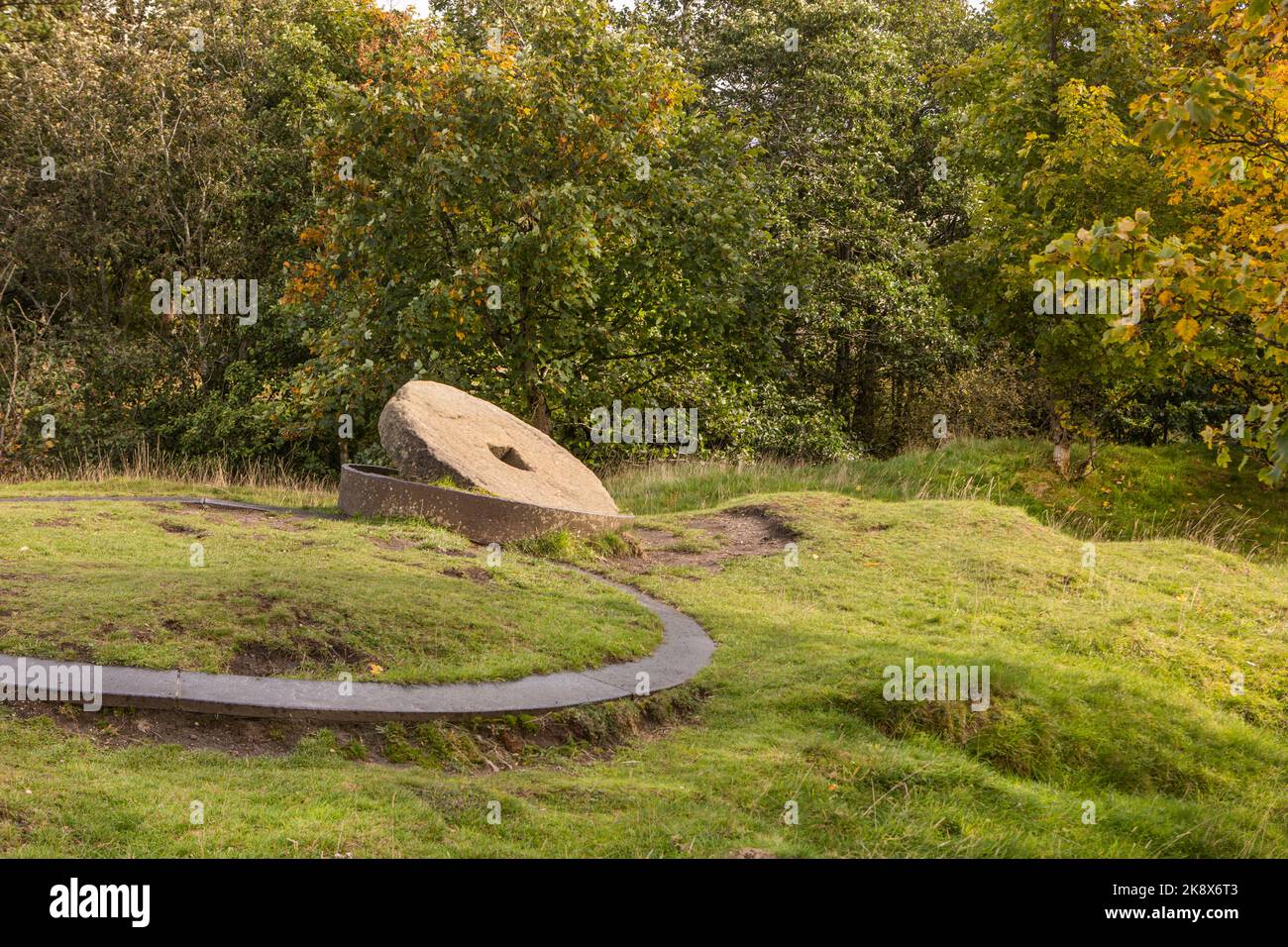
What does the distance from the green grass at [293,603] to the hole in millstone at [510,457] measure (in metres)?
2.55

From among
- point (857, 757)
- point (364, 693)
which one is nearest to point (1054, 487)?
point (857, 757)

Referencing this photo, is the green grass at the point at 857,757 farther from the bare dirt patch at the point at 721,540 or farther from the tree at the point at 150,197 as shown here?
the tree at the point at 150,197

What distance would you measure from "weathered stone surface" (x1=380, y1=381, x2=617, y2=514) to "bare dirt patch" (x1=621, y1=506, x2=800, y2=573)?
75cm

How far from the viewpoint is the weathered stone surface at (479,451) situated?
1176 cm

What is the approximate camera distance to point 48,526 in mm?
9727

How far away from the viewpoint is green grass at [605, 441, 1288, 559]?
17.1 meters

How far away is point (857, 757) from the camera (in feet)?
21.0

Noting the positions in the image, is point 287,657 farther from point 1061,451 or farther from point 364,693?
point 1061,451

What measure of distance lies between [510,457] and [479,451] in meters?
0.93

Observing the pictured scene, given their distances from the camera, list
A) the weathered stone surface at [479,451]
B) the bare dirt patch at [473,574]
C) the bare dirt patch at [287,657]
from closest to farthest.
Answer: the bare dirt patch at [287,657], the bare dirt patch at [473,574], the weathered stone surface at [479,451]

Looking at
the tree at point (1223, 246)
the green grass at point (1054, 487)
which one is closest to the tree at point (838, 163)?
the green grass at point (1054, 487)

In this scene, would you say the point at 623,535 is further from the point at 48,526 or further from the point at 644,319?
the point at 644,319
